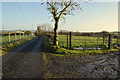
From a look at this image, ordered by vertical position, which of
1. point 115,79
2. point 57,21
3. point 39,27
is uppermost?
point 39,27

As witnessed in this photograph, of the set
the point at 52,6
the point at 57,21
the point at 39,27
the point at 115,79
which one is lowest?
Answer: the point at 115,79

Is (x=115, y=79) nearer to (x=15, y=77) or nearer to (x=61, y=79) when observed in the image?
(x=61, y=79)

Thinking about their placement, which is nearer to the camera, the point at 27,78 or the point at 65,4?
the point at 27,78

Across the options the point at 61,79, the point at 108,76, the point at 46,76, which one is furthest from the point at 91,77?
the point at 46,76

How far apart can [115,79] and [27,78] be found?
3.96 m

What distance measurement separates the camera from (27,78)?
3.55m

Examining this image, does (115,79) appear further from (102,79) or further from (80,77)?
(80,77)

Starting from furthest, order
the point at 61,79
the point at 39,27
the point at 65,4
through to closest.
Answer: the point at 39,27 < the point at 65,4 < the point at 61,79

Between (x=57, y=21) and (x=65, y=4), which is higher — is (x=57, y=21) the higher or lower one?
the lower one

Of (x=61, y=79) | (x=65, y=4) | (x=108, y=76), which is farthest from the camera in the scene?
(x=65, y=4)

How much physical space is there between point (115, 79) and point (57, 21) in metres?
9.07

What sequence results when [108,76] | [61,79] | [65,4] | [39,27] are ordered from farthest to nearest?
[39,27] < [65,4] < [108,76] < [61,79]

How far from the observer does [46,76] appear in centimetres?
376

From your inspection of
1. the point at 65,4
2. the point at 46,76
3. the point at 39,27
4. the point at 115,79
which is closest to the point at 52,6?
the point at 65,4
